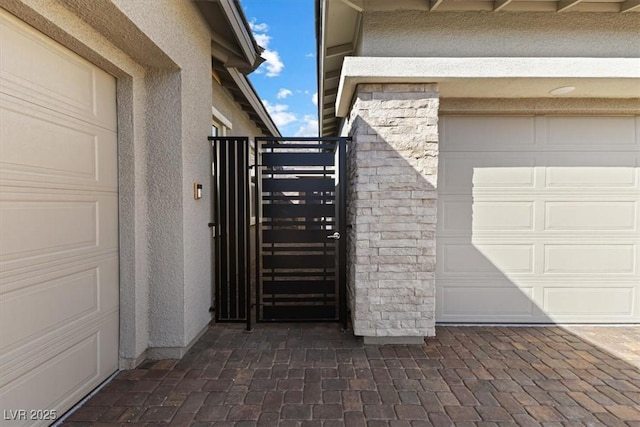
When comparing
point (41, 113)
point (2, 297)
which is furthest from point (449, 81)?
point (2, 297)

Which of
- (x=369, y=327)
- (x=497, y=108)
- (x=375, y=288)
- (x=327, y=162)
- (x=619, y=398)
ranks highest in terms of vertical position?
(x=497, y=108)

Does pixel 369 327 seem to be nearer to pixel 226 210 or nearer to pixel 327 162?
pixel 327 162

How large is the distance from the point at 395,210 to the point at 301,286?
164 cm

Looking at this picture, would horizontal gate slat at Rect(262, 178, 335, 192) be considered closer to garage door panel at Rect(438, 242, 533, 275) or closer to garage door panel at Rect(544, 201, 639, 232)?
garage door panel at Rect(438, 242, 533, 275)

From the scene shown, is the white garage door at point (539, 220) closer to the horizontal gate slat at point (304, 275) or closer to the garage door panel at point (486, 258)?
the garage door panel at point (486, 258)

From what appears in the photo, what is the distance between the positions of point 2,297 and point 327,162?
3.29 metres

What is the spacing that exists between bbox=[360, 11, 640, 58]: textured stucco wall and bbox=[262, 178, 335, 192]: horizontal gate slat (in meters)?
1.62

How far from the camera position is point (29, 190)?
225 cm

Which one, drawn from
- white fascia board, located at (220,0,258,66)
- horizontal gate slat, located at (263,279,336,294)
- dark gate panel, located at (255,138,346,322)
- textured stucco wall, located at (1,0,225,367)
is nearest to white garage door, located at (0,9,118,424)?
textured stucco wall, located at (1,0,225,367)

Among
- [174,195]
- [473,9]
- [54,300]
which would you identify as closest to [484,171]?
[473,9]

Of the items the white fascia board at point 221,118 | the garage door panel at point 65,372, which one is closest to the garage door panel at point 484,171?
the white fascia board at point 221,118

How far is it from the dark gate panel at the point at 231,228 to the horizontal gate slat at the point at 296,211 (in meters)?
0.33

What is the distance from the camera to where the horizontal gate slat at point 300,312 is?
4.35 meters

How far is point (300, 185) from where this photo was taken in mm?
4242
